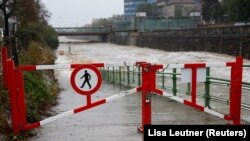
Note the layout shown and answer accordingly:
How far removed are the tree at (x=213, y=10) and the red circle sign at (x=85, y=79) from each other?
93859 mm

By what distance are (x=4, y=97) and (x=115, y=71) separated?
13979 mm

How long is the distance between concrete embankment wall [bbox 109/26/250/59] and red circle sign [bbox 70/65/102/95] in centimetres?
4723

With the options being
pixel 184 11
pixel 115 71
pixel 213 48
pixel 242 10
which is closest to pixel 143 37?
pixel 242 10

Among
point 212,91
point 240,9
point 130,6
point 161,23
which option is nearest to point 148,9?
point 130,6

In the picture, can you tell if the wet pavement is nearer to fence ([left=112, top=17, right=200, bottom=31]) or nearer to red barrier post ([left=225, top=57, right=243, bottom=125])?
red barrier post ([left=225, top=57, right=243, bottom=125])

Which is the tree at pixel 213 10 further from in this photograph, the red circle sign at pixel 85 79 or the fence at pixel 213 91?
the red circle sign at pixel 85 79

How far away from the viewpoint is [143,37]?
9456 cm

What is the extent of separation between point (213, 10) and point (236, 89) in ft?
314

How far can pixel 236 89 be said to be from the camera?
6855mm

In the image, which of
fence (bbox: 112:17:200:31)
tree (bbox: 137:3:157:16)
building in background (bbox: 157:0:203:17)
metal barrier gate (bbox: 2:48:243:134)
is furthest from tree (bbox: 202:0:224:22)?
metal barrier gate (bbox: 2:48:243:134)

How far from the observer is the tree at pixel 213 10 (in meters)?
97.3

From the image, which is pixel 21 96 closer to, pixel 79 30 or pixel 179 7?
pixel 79 30

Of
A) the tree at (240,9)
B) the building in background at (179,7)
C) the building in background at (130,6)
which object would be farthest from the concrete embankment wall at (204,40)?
the building in background at (130,6)

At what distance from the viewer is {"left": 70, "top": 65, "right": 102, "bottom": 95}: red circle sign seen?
6090mm
